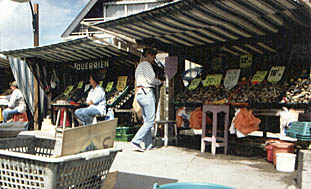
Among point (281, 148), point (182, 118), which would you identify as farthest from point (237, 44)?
point (281, 148)

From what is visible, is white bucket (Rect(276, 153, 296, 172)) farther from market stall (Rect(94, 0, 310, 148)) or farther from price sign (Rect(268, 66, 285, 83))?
price sign (Rect(268, 66, 285, 83))

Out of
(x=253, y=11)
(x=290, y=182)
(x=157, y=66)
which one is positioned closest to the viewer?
(x=290, y=182)

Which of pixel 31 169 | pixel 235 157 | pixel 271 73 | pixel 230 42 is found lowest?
pixel 235 157

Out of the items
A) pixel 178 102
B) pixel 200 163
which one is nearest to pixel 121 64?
pixel 178 102

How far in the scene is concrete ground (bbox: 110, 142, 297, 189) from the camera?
4.13 metres

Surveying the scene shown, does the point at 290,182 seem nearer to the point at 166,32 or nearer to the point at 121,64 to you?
the point at 166,32

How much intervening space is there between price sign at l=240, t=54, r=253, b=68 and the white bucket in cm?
366

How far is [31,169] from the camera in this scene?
6.66ft

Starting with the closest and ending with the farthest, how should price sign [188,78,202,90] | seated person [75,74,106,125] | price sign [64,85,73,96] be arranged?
seated person [75,74,106,125] < price sign [188,78,202,90] < price sign [64,85,73,96]

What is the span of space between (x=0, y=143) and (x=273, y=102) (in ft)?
16.6

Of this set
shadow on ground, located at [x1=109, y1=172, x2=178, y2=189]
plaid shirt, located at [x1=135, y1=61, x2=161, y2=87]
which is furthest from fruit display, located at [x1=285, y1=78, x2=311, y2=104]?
shadow on ground, located at [x1=109, y1=172, x2=178, y2=189]

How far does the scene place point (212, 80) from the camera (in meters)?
8.17

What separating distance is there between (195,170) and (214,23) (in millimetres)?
2955

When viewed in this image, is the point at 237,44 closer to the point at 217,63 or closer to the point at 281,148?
the point at 217,63
